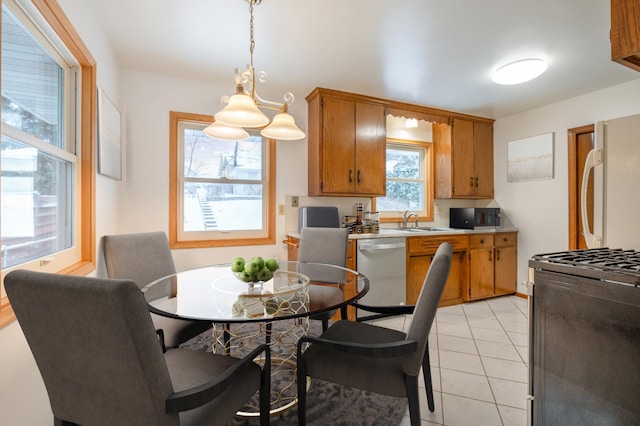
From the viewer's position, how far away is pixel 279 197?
322cm

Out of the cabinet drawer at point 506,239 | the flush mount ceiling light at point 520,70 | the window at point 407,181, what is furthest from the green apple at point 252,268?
the cabinet drawer at point 506,239

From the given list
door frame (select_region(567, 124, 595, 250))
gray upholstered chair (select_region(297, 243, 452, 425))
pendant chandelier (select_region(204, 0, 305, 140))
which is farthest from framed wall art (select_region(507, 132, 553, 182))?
pendant chandelier (select_region(204, 0, 305, 140))

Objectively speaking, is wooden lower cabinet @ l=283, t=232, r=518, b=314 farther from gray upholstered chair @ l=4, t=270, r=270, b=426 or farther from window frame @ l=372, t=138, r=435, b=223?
gray upholstered chair @ l=4, t=270, r=270, b=426

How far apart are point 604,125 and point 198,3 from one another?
2679mm

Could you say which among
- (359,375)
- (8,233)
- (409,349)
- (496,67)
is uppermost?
(496,67)

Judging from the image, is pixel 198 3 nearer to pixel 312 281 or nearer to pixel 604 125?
pixel 312 281

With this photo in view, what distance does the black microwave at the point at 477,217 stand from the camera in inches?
144

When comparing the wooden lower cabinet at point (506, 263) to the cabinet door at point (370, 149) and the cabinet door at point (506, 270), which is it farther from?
the cabinet door at point (370, 149)

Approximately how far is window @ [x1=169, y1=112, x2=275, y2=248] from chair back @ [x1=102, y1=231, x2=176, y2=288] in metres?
0.71

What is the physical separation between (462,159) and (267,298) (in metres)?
3.43

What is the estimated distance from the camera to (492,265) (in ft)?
12.1

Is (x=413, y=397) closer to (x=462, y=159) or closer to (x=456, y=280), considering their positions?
(x=456, y=280)

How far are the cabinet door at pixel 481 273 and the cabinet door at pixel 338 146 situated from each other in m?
1.76

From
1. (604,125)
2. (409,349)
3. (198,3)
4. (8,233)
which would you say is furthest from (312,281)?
(604,125)
